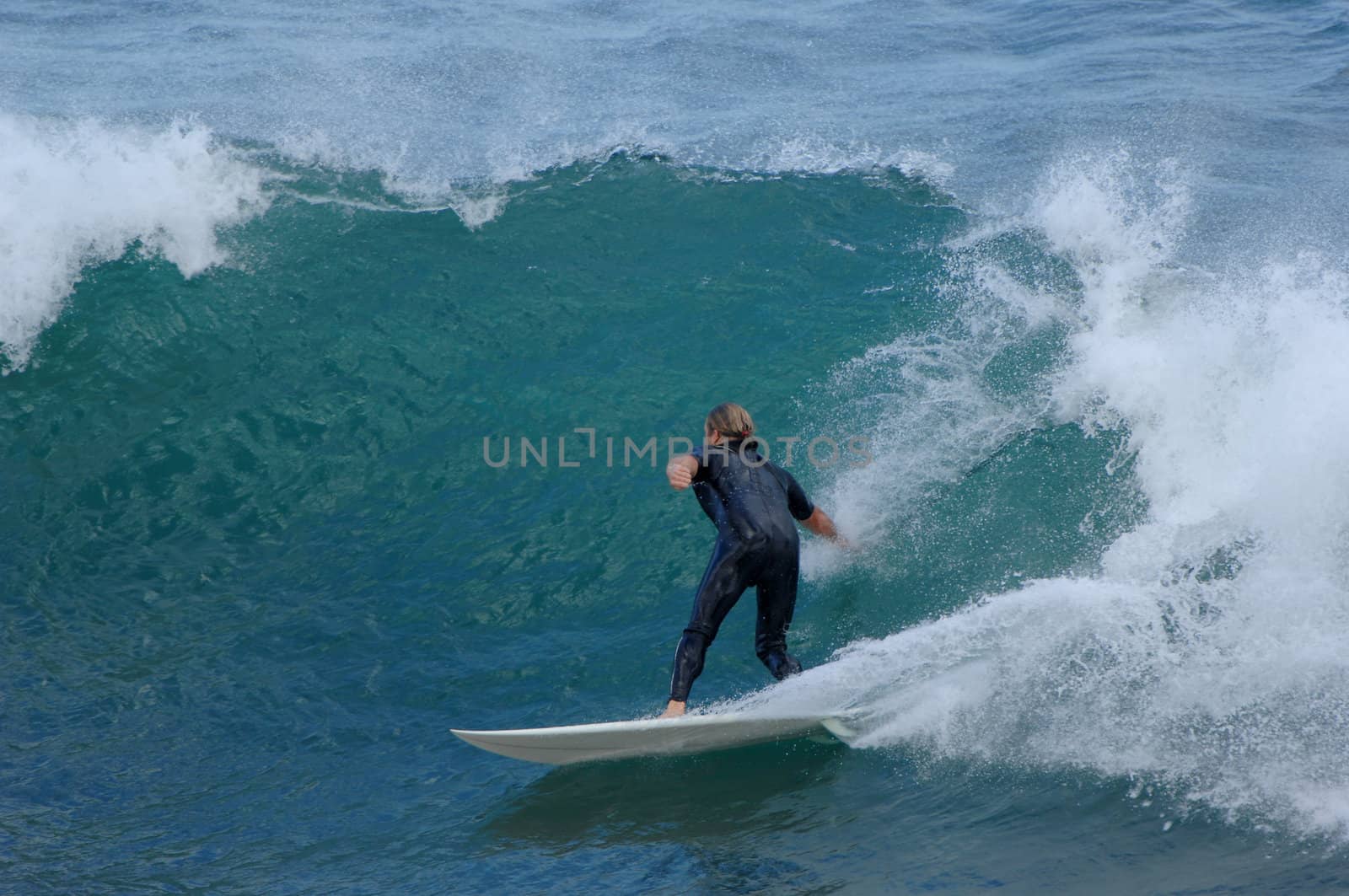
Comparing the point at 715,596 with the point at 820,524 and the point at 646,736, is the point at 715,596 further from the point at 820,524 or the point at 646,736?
the point at 820,524

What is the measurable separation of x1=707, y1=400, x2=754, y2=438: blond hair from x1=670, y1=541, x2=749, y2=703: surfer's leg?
1.75 ft

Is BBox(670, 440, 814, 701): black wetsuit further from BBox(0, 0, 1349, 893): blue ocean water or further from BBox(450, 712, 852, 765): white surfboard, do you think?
BBox(0, 0, 1349, 893): blue ocean water

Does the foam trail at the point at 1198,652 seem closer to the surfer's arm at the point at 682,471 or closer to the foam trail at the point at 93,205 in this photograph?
the surfer's arm at the point at 682,471

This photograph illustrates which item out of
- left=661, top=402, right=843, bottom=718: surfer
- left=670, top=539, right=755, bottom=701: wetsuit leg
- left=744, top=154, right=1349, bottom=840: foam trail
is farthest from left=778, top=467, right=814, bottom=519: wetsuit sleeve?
left=744, top=154, right=1349, bottom=840: foam trail

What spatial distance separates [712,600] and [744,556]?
0.25 meters

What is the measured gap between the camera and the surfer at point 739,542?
5434 mm

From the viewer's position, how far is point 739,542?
215 inches

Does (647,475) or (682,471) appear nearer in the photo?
(682,471)

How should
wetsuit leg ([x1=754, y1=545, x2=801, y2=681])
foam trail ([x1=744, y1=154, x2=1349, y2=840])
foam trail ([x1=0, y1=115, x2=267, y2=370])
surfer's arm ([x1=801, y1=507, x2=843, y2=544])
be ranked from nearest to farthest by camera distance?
foam trail ([x1=744, y1=154, x2=1349, y2=840])
wetsuit leg ([x1=754, y1=545, x2=801, y2=681])
surfer's arm ([x1=801, y1=507, x2=843, y2=544])
foam trail ([x1=0, y1=115, x2=267, y2=370])

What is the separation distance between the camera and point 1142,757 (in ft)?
15.8

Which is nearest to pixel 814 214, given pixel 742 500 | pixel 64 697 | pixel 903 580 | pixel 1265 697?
pixel 903 580

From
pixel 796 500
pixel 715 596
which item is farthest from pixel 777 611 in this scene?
pixel 796 500

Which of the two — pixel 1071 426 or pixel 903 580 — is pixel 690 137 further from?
pixel 903 580

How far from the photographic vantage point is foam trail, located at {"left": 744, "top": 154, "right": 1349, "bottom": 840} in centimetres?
472
